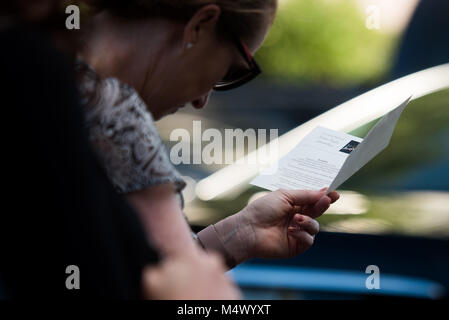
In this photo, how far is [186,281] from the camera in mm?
853

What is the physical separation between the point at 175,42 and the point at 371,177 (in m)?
1.14

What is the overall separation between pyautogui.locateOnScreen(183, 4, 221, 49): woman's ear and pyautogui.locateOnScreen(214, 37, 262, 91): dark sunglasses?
0.33 feet

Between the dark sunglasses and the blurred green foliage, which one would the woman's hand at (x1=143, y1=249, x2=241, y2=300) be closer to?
the dark sunglasses

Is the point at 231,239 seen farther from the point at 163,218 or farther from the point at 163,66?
the point at 163,218

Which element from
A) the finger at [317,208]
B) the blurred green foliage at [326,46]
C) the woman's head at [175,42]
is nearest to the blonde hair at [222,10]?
the woman's head at [175,42]

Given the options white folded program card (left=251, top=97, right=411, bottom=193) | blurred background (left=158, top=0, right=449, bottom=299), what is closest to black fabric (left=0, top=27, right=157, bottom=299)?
white folded program card (left=251, top=97, right=411, bottom=193)

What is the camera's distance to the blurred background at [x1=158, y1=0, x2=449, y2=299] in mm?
1982

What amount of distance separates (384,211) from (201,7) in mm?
1144

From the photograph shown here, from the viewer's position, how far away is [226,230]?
1.83 m

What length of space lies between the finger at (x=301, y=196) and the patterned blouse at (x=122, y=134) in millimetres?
708

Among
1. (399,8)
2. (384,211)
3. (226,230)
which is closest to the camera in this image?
(226,230)
